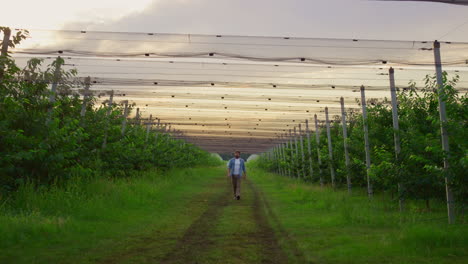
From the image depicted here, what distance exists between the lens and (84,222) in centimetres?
991

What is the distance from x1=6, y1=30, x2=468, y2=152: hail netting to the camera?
39.8 ft

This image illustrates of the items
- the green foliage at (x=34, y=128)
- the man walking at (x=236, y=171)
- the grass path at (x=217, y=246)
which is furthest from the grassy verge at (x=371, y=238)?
the green foliage at (x=34, y=128)

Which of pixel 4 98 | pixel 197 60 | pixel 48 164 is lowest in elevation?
pixel 48 164

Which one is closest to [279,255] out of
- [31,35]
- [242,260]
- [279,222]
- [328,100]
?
[242,260]

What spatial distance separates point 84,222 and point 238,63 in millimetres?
6858

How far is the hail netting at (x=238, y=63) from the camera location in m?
12.1

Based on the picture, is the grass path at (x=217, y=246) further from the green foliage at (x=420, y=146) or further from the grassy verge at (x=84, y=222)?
the green foliage at (x=420, y=146)

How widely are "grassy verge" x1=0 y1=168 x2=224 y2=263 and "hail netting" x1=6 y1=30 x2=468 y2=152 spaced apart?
12.4 feet

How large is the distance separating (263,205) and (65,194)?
21.4 ft

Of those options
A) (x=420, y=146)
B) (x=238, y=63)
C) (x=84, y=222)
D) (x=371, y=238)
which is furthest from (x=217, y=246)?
(x=238, y=63)

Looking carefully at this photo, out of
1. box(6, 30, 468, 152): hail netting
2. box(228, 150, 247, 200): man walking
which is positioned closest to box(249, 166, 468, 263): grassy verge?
box(6, 30, 468, 152): hail netting

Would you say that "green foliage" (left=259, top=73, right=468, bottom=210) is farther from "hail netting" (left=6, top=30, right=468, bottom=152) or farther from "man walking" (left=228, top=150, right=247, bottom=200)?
"man walking" (left=228, top=150, right=247, bottom=200)

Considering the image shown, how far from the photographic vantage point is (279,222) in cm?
1105

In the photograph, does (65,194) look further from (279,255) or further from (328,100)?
(328,100)
